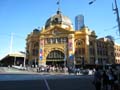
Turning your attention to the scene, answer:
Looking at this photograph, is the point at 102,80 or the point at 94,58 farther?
the point at 94,58

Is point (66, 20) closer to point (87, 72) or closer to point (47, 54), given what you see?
point (47, 54)

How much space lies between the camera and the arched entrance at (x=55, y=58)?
80438mm

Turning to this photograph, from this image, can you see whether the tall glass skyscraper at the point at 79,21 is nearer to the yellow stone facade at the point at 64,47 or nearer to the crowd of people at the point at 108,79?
the yellow stone facade at the point at 64,47

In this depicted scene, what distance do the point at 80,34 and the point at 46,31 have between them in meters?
11.7

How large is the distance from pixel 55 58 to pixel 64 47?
4698 millimetres

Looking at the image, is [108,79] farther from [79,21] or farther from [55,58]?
[79,21]

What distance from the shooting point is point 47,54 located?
82125 millimetres

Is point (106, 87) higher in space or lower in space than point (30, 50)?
lower

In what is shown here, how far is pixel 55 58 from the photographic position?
80812 mm

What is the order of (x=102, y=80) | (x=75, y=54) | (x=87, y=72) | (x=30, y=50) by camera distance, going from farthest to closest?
(x=30, y=50) < (x=75, y=54) < (x=87, y=72) < (x=102, y=80)

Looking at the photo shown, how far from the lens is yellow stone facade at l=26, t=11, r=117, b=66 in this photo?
78875 millimetres

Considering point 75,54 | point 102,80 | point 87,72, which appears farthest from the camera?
point 75,54

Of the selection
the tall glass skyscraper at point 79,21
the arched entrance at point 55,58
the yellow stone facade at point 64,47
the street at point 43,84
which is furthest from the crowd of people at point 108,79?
the tall glass skyscraper at point 79,21

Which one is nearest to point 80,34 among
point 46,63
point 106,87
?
point 46,63
